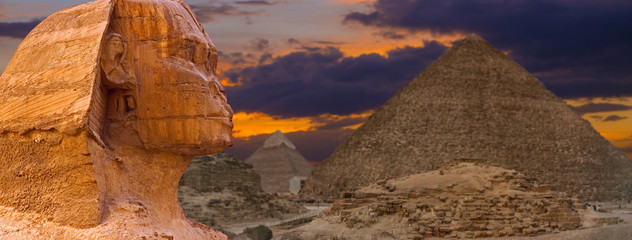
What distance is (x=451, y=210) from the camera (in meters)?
21.5

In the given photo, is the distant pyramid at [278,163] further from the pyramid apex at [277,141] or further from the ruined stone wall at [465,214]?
the ruined stone wall at [465,214]

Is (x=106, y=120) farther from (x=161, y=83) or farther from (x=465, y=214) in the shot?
(x=465, y=214)

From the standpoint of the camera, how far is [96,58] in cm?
392

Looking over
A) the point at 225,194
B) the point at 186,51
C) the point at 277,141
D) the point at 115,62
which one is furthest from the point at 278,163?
the point at 115,62

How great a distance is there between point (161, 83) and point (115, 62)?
0.26 meters

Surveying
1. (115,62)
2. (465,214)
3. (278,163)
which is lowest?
(278,163)

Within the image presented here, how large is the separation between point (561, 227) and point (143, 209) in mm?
19855

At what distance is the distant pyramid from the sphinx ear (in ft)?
342

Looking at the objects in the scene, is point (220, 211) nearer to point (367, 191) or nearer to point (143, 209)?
point (367, 191)

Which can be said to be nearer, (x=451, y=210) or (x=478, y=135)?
(x=451, y=210)

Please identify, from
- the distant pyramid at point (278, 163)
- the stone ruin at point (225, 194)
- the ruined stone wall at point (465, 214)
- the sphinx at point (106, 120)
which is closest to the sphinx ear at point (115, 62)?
the sphinx at point (106, 120)

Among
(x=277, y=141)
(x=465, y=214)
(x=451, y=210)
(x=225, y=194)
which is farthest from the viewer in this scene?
(x=277, y=141)

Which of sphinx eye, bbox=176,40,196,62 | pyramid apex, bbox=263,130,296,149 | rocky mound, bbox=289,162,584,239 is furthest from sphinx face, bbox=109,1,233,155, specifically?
pyramid apex, bbox=263,130,296,149

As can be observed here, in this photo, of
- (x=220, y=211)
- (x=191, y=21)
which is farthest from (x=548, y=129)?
(x=191, y=21)
